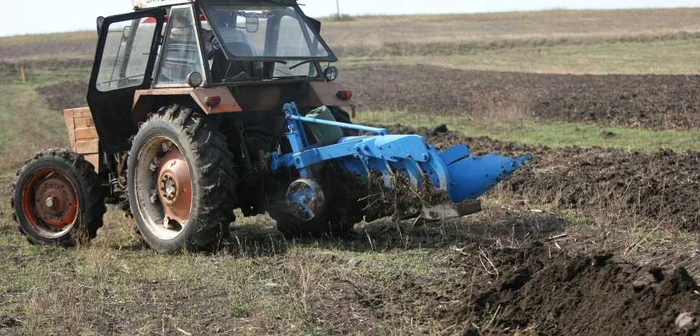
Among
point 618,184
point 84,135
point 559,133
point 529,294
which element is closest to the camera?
point 529,294

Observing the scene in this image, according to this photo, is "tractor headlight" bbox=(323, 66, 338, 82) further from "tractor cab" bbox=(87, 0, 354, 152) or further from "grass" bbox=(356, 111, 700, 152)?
"grass" bbox=(356, 111, 700, 152)

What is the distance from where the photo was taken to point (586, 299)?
5418 mm

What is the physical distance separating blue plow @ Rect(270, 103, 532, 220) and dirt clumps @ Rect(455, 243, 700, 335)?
1651 millimetres

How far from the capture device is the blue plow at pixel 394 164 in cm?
778

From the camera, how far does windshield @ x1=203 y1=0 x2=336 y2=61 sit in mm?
8672

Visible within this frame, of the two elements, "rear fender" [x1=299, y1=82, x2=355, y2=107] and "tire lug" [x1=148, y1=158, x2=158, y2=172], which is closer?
"tire lug" [x1=148, y1=158, x2=158, y2=172]

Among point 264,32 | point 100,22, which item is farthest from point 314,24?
point 100,22

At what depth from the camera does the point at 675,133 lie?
1514 centimetres

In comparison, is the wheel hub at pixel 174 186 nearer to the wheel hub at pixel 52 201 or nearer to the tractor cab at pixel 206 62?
the tractor cab at pixel 206 62

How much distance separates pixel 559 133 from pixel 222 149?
964cm

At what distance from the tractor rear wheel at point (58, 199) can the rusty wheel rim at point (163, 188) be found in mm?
645

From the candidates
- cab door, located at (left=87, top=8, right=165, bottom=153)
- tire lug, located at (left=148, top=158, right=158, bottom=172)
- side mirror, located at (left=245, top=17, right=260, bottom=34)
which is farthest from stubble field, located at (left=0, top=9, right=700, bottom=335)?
side mirror, located at (left=245, top=17, right=260, bottom=34)

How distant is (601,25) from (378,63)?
69.3 ft

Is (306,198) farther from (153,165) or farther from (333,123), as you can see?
(153,165)
